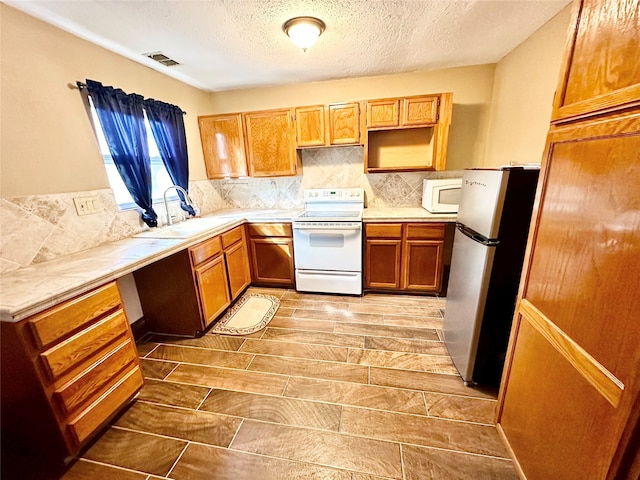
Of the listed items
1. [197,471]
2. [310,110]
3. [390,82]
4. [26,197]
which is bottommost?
[197,471]

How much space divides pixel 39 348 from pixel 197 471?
0.93m

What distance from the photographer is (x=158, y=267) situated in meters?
2.16

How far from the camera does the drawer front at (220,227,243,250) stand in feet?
8.38

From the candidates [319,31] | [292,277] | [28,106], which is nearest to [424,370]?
[292,277]

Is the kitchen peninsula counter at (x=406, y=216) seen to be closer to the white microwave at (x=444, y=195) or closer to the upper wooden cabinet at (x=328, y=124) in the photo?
the white microwave at (x=444, y=195)

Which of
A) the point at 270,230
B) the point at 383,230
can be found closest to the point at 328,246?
the point at 383,230

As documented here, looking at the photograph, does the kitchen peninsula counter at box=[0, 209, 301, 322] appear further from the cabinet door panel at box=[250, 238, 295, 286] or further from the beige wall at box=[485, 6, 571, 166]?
the beige wall at box=[485, 6, 571, 166]

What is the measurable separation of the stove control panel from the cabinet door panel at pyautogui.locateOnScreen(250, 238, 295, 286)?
0.67m

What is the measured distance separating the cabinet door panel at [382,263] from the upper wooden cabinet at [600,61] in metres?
1.82

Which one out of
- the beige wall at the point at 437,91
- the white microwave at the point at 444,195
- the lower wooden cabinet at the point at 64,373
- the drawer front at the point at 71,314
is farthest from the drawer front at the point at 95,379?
the beige wall at the point at 437,91

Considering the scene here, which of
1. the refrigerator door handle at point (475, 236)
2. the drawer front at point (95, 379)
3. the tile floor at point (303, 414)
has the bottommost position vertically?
the tile floor at point (303, 414)

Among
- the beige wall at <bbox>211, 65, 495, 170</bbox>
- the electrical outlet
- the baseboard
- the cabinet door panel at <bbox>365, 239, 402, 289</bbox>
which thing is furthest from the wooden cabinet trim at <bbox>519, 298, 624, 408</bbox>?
the electrical outlet

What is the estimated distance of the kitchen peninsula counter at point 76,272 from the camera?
1.12 metres

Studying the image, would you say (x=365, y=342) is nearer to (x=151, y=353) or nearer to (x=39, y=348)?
(x=151, y=353)
